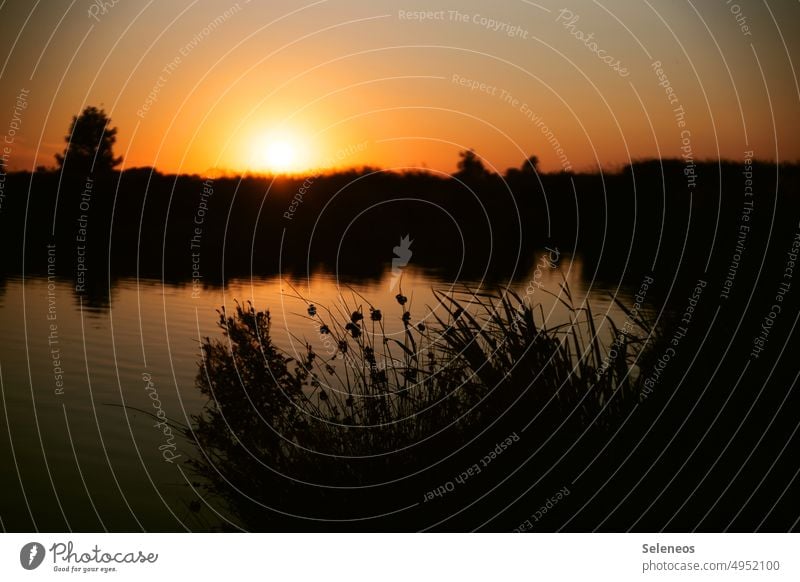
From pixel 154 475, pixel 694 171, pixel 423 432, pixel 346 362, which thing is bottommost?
pixel 154 475

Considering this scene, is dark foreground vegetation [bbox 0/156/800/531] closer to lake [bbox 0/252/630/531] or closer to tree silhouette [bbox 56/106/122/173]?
lake [bbox 0/252/630/531]

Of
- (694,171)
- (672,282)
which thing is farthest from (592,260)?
(672,282)

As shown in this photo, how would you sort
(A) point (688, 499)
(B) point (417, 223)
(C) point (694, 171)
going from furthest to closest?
(B) point (417, 223), (C) point (694, 171), (A) point (688, 499)

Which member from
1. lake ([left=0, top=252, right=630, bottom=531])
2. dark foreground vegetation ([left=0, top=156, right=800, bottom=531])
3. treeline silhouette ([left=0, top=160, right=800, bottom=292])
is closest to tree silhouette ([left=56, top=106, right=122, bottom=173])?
treeline silhouette ([left=0, top=160, right=800, bottom=292])

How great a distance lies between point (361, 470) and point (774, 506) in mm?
2805

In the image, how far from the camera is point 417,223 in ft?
45.7

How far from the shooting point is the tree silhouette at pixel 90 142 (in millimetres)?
8305

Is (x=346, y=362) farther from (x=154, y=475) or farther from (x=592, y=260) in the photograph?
→ (x=592, y=260)

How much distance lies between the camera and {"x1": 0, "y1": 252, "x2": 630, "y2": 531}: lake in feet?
23.2

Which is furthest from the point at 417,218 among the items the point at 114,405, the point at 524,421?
the point at 524,421

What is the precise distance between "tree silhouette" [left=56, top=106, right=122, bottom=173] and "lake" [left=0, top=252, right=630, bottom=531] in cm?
161

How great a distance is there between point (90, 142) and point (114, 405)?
4526 mm

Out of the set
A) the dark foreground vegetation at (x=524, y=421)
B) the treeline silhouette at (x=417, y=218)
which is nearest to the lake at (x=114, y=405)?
the dark foreground vegetation at (x=524, y=421)

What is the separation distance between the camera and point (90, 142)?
467 inches
